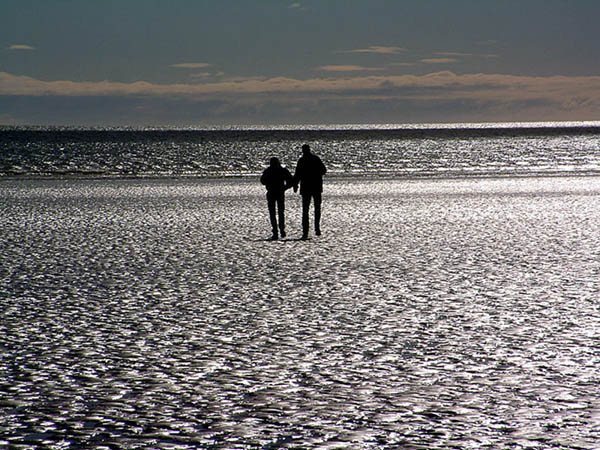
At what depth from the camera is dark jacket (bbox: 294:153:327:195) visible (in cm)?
1761

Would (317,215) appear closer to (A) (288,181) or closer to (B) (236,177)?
(A) (288,181)

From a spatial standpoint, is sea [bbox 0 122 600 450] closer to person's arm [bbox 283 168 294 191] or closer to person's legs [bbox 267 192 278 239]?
person's legs [bbox 267 192 278 239]

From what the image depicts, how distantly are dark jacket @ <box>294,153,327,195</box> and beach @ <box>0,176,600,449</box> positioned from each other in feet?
3.73

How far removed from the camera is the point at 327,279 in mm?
11398

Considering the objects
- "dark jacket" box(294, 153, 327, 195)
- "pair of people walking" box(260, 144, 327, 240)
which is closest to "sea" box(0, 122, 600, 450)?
"pair of people walking" box(260, 144, 327, 240)

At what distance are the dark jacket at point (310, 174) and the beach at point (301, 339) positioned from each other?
1.14 meters

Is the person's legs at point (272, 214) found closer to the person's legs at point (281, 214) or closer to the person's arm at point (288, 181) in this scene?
the person's legs at point (281, 214)

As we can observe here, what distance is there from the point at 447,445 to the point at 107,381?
2.72m

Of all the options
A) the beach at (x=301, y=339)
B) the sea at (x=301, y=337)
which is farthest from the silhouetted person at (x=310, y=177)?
the beach at (x=301, y=339)

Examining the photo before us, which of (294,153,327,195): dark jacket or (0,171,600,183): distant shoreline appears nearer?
(294,153,327,195): dark jacket

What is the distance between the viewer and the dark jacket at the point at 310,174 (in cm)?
1761

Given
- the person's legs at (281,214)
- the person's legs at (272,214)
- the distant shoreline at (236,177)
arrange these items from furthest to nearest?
the distant shoreline at (236,177), the person's legs at (281,214), the person's legs at (272,214)

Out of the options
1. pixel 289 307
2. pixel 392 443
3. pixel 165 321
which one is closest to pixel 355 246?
pixel 289 307

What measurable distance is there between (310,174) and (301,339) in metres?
10.4
